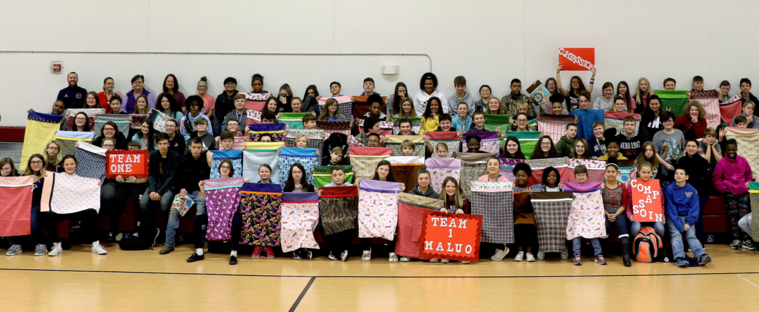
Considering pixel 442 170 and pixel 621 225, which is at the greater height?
pixel 442 170

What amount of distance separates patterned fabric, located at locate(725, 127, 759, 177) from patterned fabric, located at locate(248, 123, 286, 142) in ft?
23.3

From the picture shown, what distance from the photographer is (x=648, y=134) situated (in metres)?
9.58

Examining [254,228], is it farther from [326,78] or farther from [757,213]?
[757,213]

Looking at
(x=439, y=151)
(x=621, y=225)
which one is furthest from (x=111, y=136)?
(x=621, y=225)

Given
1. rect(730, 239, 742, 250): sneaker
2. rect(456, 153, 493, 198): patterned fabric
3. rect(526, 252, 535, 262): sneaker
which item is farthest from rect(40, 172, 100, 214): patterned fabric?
rect(730, 239, 742, 250): sneaker

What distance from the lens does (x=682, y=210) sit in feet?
24.4

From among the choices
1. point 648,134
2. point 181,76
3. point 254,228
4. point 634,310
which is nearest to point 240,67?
point 181,76

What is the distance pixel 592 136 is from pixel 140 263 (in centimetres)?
701

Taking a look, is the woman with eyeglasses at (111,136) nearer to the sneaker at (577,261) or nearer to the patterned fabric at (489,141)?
the patterned fabric at (489,141)

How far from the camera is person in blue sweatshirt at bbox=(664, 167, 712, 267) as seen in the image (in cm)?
718

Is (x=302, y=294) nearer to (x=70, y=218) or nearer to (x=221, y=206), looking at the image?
(x=221, y=206)

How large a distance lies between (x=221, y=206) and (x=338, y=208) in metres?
1.49

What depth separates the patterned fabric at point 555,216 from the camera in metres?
7.22

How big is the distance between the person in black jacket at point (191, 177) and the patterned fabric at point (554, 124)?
17.8 ft
